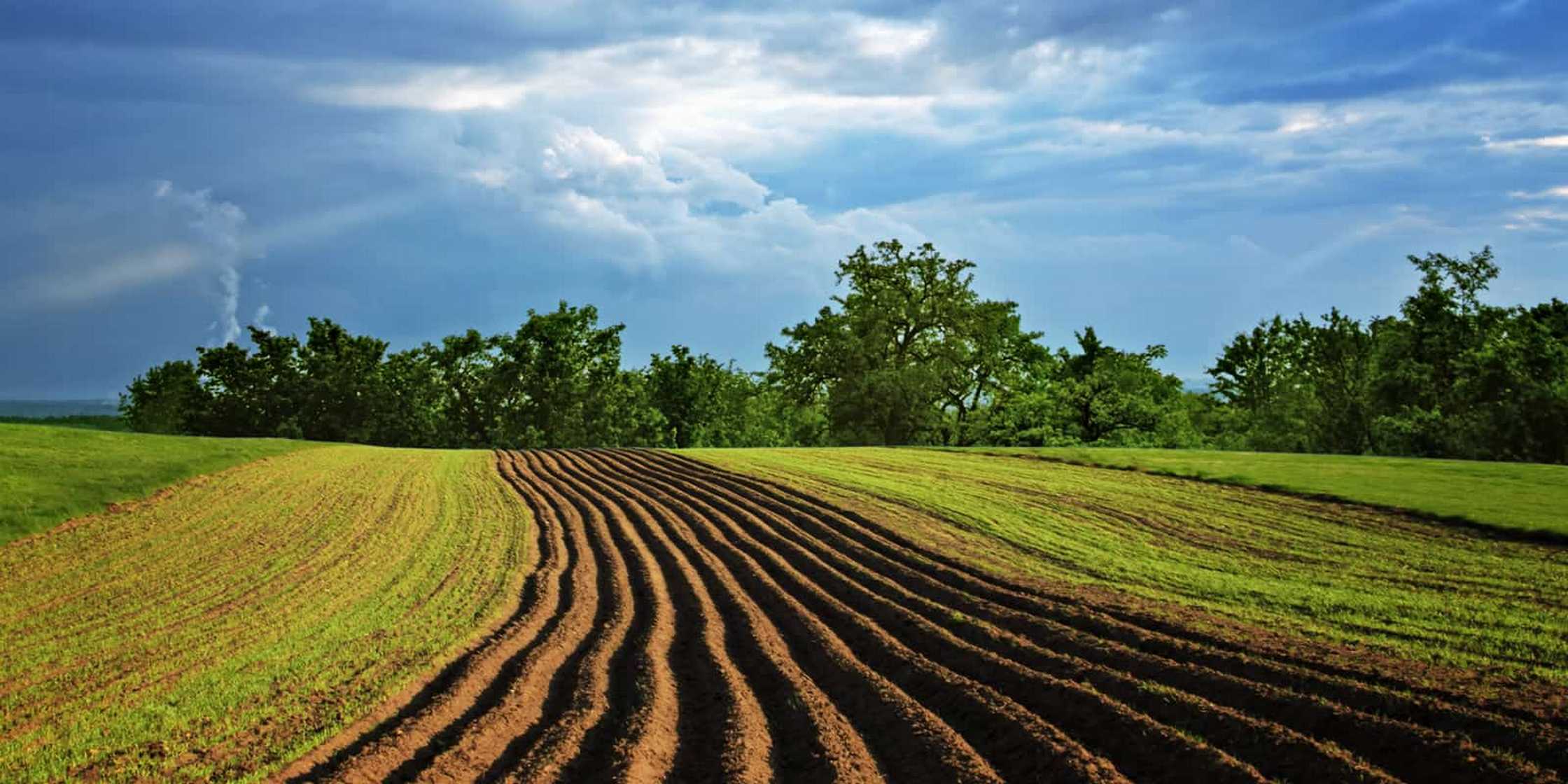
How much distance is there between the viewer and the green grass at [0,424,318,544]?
65.6 feet

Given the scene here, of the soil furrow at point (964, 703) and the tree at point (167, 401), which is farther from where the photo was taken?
the tree at point (167, 401)

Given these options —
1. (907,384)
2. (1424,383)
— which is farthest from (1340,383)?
(907,384)

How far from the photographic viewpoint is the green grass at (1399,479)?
18906 millimetres

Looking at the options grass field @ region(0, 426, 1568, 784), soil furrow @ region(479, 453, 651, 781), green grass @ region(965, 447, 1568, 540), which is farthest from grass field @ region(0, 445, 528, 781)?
green grass @ region(965, 447, 1568, 540)

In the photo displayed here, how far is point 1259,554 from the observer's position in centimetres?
1619

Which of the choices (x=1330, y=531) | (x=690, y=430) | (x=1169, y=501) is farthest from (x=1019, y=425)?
→ (x=1330, y=531)

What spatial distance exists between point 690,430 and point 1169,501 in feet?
155

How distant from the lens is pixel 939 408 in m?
53.8

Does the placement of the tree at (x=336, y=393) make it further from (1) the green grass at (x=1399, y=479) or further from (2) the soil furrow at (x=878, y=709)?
(2) the soil furrow at (x=878, y=709)

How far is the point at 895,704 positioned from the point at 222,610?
996cm

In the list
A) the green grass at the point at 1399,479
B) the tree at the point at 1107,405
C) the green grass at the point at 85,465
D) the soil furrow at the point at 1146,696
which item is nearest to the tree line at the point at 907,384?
the tree at the point at 1107,405

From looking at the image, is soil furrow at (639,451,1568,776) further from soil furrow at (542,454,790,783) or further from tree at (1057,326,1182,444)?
tree at (1057,326,1182,444)

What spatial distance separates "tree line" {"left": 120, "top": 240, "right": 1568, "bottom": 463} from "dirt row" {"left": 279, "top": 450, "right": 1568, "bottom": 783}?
38.3m

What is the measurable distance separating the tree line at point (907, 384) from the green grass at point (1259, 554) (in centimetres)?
2383
